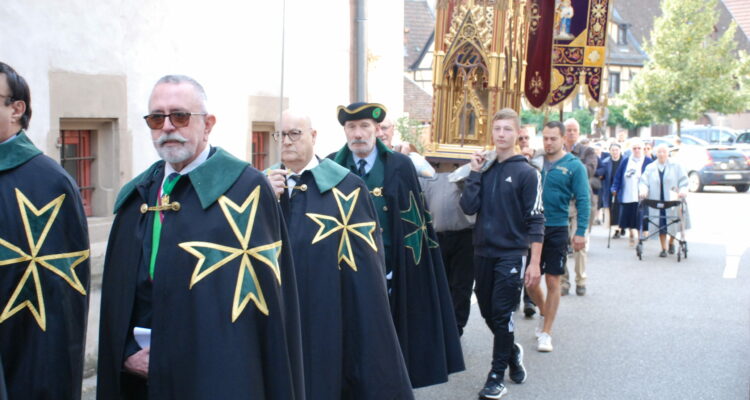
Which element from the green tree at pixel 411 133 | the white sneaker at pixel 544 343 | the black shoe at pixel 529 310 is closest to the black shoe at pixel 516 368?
the white sneaker at pixel 544 343

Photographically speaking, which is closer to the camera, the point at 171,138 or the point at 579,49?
the point at 171,138

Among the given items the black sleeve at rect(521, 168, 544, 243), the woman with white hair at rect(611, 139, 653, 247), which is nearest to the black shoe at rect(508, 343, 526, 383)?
the black sleeve at rect(521, 168, 544, 243)

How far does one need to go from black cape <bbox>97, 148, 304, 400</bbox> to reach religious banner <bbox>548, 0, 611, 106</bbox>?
27.5ft

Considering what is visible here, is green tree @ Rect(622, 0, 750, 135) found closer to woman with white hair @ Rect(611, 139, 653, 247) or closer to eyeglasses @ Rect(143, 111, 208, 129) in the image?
woman with white hair @ Rect(611, 139, 653, 247)

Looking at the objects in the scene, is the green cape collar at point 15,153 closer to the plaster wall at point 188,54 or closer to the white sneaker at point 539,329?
the plaster wall at point 188,54

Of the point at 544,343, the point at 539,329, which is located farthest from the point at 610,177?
the point at 544,343

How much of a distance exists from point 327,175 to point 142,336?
1.64m

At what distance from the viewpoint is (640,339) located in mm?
8805

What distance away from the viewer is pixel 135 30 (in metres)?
7.59

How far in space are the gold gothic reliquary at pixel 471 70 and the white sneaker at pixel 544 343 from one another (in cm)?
163

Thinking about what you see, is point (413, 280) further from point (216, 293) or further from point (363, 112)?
point (216, 293)

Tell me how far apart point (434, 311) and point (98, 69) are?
3044 millimetres

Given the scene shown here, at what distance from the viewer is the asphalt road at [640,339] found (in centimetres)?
716

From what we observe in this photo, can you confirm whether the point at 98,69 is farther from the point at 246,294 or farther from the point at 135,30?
the point at 246,294
